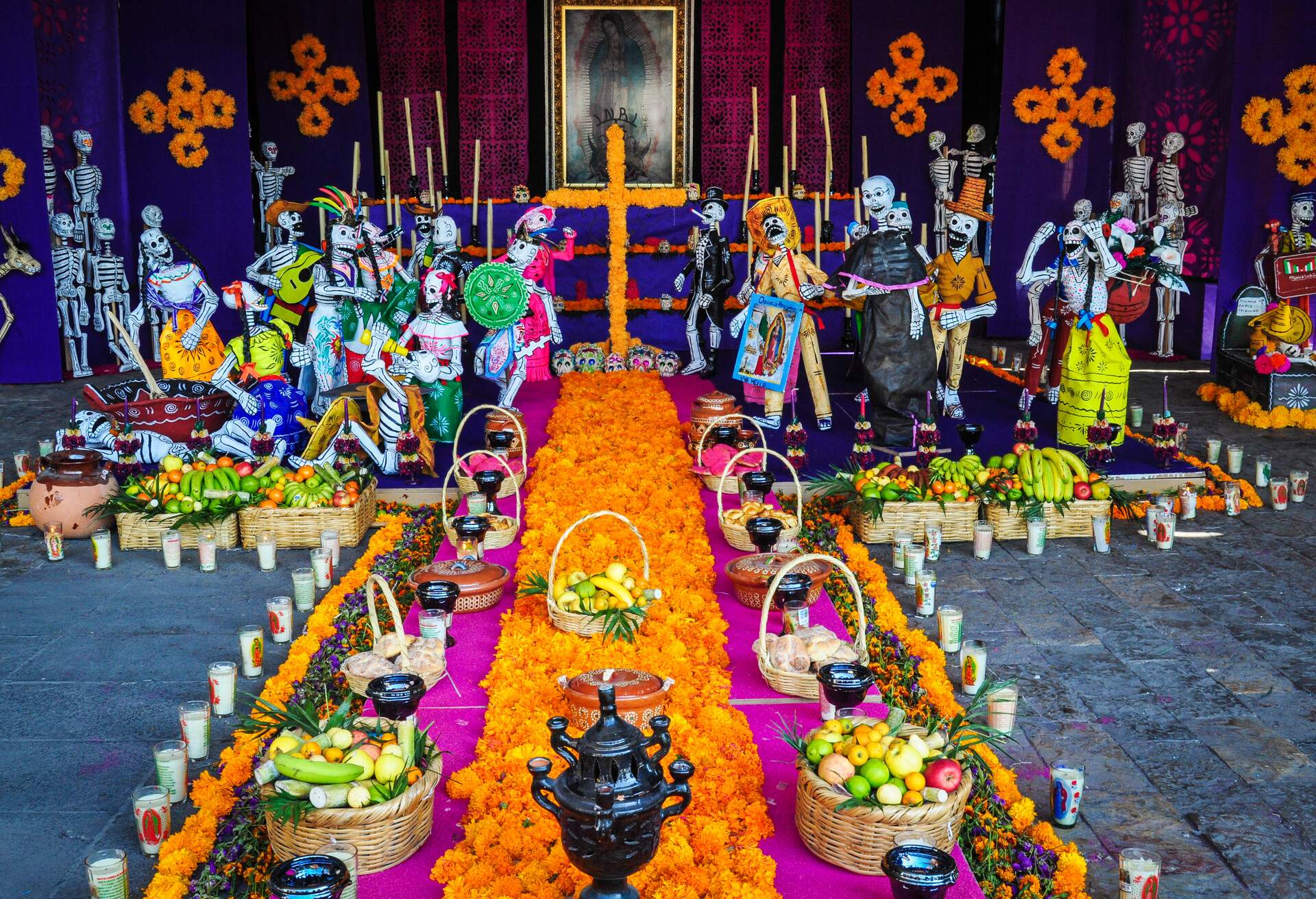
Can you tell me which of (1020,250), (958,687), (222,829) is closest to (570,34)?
(1020,250)

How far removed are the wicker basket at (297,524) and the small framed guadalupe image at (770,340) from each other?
11.0 feet

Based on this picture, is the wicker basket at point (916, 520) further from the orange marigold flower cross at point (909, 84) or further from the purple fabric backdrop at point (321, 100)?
the purple fabric backdrop at point (321, 100)

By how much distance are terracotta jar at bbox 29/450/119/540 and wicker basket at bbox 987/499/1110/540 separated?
17.8 feet

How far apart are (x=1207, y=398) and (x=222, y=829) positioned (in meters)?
9.83

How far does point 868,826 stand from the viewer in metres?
3.80

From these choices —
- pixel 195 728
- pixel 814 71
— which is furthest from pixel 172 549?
pixel 814 71

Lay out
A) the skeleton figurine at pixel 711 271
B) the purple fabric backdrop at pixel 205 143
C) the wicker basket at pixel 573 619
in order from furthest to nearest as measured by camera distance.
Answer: the purple fabric backdrop at pixel 205 143 → the skeleton figurine at pixel 711 271 → the wicker basket at pixel 573 619

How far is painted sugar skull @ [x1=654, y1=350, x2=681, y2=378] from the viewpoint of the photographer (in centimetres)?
1202

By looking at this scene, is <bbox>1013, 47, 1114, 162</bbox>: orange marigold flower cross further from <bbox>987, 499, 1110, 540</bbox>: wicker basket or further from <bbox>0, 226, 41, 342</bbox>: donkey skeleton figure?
<bbox>0, 226, 41, 342</bbox>: donkey skeleton figure

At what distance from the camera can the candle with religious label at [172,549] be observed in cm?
736

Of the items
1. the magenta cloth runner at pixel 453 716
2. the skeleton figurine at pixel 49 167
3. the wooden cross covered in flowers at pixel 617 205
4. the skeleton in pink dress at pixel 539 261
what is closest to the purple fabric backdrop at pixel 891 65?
the wooden cross covered in flowers at pixel 617 205

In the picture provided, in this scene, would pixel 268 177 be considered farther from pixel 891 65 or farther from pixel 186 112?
pixel 891 65

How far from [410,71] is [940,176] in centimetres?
634

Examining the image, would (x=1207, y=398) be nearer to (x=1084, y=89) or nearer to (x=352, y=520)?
(x=1084, y=89)
